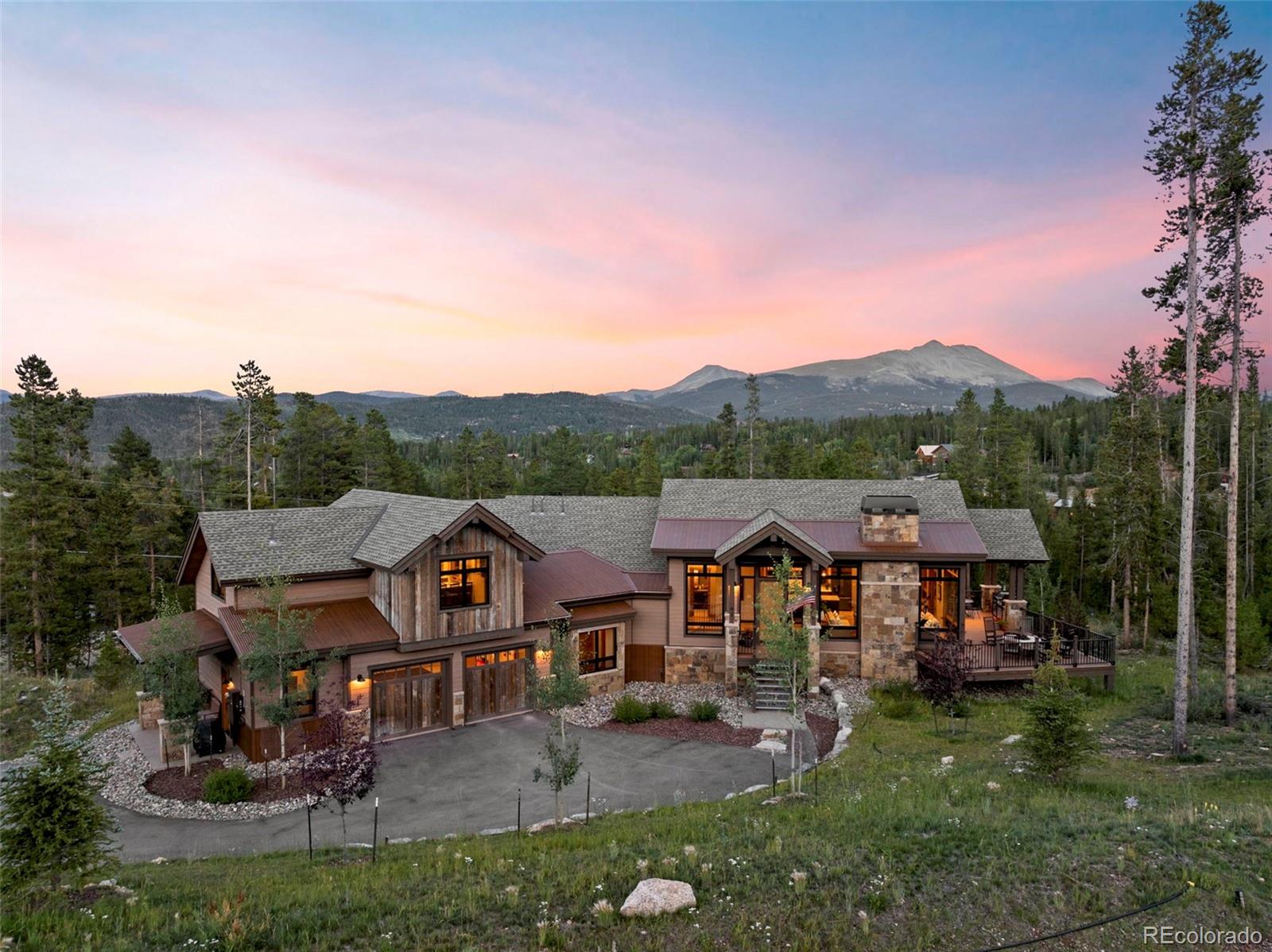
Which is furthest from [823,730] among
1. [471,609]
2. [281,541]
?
[281,541]

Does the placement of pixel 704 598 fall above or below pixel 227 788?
above

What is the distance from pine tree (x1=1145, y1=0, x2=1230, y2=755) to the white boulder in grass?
13043mm

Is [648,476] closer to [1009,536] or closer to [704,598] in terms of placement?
[704,598]

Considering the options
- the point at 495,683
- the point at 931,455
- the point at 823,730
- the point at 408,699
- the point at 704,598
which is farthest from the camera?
the point at 931,455

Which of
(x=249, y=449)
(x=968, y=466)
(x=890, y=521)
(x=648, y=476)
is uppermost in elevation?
(x=249, y=449)

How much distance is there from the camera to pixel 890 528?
21.5m

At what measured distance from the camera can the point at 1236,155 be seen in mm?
14344

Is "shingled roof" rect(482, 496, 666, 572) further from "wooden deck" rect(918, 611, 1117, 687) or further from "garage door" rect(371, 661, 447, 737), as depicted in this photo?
"wooden deck" rect(918, 611, 1117, 687)

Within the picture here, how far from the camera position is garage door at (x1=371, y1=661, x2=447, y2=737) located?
17.5 meters

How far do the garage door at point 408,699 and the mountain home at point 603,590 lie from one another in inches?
1.8

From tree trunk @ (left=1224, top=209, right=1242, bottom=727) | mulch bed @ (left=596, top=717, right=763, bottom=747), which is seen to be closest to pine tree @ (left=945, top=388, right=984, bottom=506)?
tree trunk @ (left=1224, top=209, right=1242, bottom=727)

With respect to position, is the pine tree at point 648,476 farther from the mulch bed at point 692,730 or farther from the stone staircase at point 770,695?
the mulch bed at point 692,730

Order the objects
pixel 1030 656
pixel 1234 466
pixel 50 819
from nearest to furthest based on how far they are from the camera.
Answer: pixel 50 819
pixel 1234 466
pixel 1030 656

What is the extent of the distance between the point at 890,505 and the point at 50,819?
839 inches
